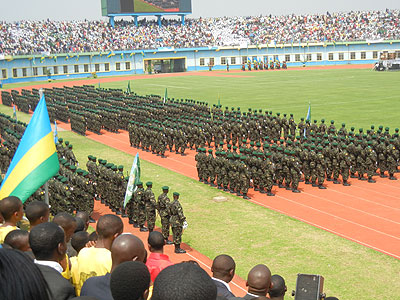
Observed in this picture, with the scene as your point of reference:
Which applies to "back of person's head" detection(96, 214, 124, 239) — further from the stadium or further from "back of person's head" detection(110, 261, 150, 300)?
"back of person's head" detection(110, 261, 150, 300)

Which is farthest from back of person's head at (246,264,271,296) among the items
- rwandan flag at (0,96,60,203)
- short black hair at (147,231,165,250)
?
rwandan flag at (0,96,60,203)

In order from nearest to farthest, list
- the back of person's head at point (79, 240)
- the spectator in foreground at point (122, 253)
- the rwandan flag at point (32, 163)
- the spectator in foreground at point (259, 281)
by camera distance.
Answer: the spectator in foreground at point (122, 253) → the spectator in foreground at point (259, 281) → the back of person's head at point (79, 240) → the rwandan flag at point (32, 163)

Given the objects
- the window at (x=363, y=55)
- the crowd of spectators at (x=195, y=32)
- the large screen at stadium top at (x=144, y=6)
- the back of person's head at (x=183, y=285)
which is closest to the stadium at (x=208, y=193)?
the back of person's head at (x=183, y=285)

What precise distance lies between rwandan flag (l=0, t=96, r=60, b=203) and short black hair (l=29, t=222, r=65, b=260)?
12.4 feet

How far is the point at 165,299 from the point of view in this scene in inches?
77.2

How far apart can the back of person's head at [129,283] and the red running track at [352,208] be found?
703 cm

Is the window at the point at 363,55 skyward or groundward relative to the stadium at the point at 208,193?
skyward

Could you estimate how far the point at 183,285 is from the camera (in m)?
1.96

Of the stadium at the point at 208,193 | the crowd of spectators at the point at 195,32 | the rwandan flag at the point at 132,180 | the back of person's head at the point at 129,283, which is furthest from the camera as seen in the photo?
the crowd of spectators at the point at 195,32

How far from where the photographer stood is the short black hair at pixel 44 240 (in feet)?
10.9

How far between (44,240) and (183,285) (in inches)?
66.7

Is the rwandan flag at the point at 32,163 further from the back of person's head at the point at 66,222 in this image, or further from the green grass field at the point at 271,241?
the green grass field at the point at 271,241

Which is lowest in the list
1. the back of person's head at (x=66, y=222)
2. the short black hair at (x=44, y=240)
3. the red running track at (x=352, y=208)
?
the red running track at (x=352, y=208)

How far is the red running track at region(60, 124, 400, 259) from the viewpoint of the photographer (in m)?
9.41
